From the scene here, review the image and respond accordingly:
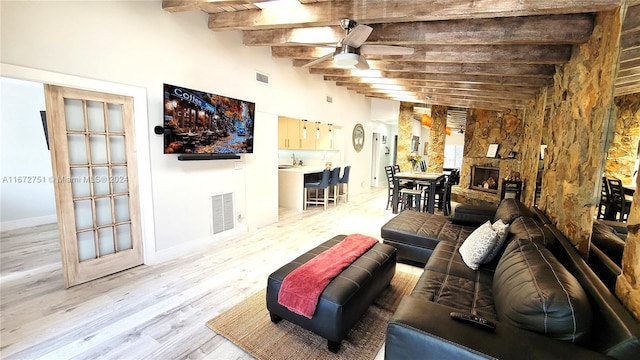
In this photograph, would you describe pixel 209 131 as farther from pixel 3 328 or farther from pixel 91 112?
pixel 3 328

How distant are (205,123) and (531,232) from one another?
3.59 m

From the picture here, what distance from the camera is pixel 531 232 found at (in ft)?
7.33

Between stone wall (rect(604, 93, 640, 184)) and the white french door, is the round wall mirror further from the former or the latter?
stone wall (rect(604, 93, 640, 184))

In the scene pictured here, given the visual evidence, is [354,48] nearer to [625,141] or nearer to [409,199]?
[625,141]

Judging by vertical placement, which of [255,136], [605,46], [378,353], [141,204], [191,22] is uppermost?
[191,22]

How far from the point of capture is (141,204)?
3.24 meters

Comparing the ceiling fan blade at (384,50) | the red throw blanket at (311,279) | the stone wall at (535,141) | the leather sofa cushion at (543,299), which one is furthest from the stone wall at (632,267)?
the stone wall at (535,141)

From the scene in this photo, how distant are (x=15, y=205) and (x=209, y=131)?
3917 mm

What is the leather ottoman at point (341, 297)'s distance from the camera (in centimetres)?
191

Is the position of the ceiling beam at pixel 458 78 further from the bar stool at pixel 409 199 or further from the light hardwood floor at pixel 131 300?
the light hardwood floor at pixel 131 300

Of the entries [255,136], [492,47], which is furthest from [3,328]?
[492,47]

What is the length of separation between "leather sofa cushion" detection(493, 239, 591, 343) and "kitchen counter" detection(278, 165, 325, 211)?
4550mm

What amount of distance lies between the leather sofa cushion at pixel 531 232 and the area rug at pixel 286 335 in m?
1.25

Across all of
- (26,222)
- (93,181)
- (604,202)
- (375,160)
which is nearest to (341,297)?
(604,202)
